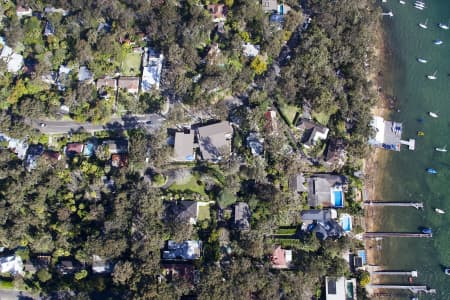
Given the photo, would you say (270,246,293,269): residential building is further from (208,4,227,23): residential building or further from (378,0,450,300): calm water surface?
(208,4,227,23): residential building

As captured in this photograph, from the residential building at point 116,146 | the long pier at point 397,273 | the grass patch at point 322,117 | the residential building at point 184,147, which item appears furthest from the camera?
the grass patch at point 322,117

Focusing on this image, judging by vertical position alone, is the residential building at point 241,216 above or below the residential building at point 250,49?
below

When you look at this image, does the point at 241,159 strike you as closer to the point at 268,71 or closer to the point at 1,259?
the point at 268,71

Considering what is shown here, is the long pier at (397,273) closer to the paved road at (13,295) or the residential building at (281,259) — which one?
the residential building at (281,259)

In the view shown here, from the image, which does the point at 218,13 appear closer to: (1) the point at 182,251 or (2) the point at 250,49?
(2) the point at 250,49

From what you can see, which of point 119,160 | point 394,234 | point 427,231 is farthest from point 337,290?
point 119,160

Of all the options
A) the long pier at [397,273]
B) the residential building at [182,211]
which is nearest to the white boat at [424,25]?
the long pier at [397,273]
